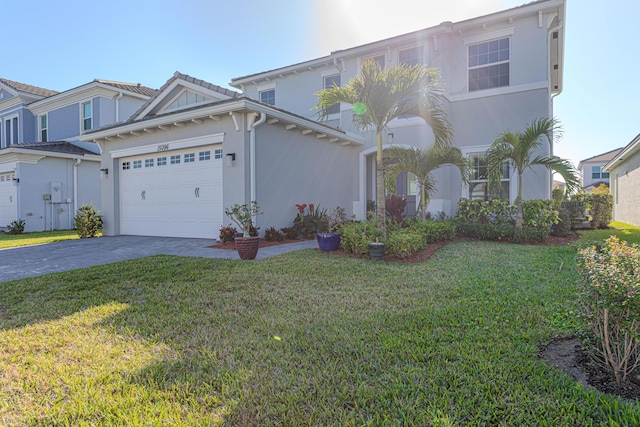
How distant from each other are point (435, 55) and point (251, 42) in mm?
6366

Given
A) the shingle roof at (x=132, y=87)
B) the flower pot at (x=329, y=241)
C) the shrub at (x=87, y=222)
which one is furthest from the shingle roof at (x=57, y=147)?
the flower pot at (x=329, y=241)

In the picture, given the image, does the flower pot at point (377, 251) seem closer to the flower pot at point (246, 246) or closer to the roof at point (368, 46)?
the flower pot at point (246, 246)

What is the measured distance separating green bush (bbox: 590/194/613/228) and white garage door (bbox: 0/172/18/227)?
23.5 metres

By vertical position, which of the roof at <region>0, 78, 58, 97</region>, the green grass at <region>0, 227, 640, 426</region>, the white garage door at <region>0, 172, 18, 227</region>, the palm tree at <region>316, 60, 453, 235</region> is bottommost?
the green grass at <region>0, 227, 640, 426</region>

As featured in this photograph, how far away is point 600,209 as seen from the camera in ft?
42.2

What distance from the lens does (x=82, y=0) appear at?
1038 cm

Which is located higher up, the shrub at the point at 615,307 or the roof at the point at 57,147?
the roof at the point at 57,147

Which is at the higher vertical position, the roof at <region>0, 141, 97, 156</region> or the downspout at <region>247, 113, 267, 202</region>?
the roof at <region>0, 141, 97, 156</region>

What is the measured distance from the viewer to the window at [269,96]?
1534 centimetres

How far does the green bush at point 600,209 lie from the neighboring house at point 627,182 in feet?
7.83

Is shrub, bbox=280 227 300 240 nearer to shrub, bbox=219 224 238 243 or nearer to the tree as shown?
shrub, bbox=219 224 238 243

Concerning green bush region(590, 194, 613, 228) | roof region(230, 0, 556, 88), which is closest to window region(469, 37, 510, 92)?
roof region(230, 0, 556, 88)

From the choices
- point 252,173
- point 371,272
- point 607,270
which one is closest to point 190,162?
point 252,173

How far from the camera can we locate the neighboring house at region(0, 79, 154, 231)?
48.7ft
